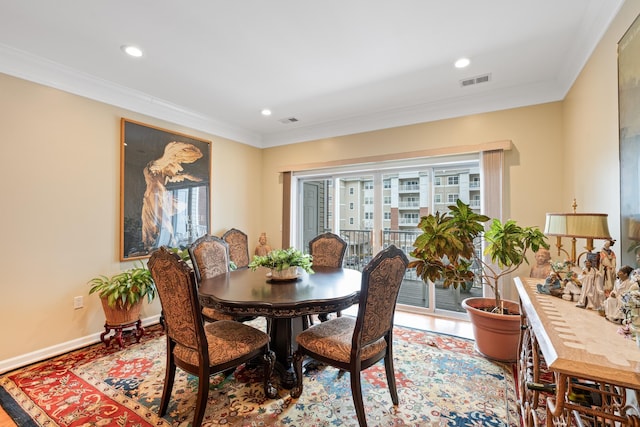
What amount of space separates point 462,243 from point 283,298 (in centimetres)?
159

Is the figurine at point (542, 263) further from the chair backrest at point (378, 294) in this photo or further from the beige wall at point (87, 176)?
the chair backrest at point (378, 294)

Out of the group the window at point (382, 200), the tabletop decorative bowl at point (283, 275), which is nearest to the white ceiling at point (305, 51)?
the window at point (382, 200)

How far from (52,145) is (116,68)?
95 cm

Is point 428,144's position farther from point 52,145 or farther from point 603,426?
point 52,145

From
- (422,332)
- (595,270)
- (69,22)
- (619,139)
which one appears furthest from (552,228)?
(69,22)

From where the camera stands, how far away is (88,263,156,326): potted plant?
2830 mm

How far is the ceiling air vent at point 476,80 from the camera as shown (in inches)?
116

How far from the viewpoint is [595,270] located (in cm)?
143

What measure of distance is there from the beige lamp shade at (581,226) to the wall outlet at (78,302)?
13.3 feet

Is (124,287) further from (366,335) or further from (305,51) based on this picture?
(305,51)

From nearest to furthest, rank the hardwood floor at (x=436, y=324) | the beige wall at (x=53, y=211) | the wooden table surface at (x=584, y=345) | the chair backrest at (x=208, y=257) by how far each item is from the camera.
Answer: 1. the wooden table surface at (x=584, y=345)
2. the beige wall at (x=53, y=211)
3. the chair backrest at (x=208, y=257)
4. the hardwood floor at (x=436, y=324)

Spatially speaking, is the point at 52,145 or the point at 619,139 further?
the point at 52,145

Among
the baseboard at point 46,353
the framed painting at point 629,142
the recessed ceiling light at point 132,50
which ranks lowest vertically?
the baseboard at point 46,353

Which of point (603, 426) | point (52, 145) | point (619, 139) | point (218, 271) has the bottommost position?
point (603, 426)
